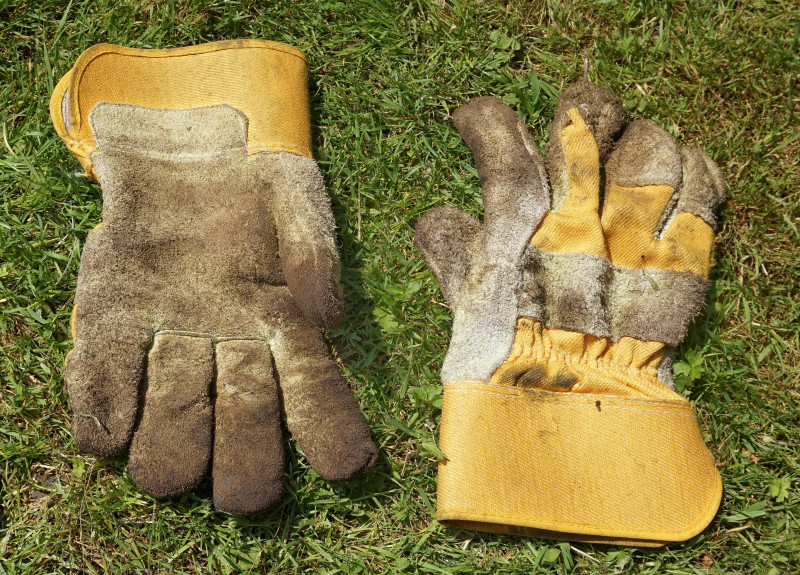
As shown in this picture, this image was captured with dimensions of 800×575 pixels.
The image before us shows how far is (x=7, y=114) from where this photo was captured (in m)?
2.74

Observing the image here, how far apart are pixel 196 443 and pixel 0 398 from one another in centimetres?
94

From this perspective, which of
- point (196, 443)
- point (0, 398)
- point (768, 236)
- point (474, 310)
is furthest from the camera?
point (768, 236)

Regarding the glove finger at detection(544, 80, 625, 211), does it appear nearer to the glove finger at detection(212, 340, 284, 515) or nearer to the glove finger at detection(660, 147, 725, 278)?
the glove finger at detection(660, 147, 725, 278)

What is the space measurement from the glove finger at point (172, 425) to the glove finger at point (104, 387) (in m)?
0.05

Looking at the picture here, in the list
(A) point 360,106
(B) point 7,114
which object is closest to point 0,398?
(B) point 7,114

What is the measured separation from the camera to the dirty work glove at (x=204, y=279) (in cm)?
216

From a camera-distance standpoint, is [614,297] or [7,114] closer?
[614,297]

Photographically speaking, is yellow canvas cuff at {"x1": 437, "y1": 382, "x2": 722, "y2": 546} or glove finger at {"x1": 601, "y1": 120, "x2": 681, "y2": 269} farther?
glove finger at {"x1": 601, "y1": 120, "x2": 681, "y2": 269}

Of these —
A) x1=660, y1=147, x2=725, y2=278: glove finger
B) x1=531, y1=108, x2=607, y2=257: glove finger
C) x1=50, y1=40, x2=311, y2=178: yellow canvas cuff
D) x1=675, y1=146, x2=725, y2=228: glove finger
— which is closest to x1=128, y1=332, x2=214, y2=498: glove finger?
x1=50, y1=40, x2=311, y2=178: yellow canvas cuff

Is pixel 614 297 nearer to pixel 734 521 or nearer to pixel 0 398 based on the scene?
pixel 734 521

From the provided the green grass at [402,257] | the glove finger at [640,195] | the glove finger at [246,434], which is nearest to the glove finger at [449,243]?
the green grass at [402,257]

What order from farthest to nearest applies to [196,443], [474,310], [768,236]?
1. [768,236]
2. [474,310]
3. [196,443]

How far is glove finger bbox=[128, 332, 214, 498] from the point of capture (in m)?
2.15

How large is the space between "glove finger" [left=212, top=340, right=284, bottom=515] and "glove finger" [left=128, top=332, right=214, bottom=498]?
51 millimetres
